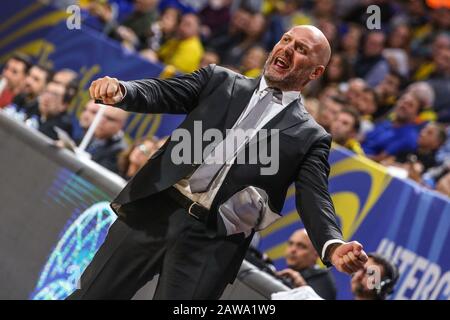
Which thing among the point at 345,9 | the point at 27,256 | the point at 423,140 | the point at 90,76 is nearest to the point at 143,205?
the point at 27,256

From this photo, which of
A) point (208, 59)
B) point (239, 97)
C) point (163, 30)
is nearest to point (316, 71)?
point (239, 97)

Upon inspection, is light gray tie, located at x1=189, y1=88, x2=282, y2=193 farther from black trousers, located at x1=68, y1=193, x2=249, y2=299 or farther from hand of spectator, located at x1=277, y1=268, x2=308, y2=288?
hand of spectator, located at x1=277, y1=268, x2=308, y2=288

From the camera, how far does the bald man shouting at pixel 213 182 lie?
12.9 feet

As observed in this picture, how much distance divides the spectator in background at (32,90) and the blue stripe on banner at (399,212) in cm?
378

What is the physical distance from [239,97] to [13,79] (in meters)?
6.26

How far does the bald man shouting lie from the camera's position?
3.93 meters

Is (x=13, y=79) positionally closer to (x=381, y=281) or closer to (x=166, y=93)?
(x=381, y=281)

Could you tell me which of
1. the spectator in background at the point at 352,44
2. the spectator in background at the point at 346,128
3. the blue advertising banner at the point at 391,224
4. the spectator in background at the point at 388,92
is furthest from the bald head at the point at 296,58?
the spectator in background at the point at 352,44

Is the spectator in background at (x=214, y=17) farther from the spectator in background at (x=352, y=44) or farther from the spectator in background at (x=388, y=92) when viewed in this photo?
the spectator in background at (x=388, y=92)

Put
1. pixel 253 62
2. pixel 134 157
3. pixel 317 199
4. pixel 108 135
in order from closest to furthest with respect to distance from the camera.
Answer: pixel 317 199
pixel 134 157
pixel 108 135
pixel 253 62

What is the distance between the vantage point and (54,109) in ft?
28.9

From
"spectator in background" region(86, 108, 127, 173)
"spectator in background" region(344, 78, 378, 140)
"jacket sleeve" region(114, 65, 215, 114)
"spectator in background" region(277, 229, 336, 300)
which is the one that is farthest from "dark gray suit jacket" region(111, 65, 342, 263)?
"spectator in background" region(344, 78, 378, 140)

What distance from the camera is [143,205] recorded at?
4023 millimetres

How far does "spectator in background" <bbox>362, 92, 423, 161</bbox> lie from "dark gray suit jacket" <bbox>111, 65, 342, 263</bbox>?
513 centimetres
